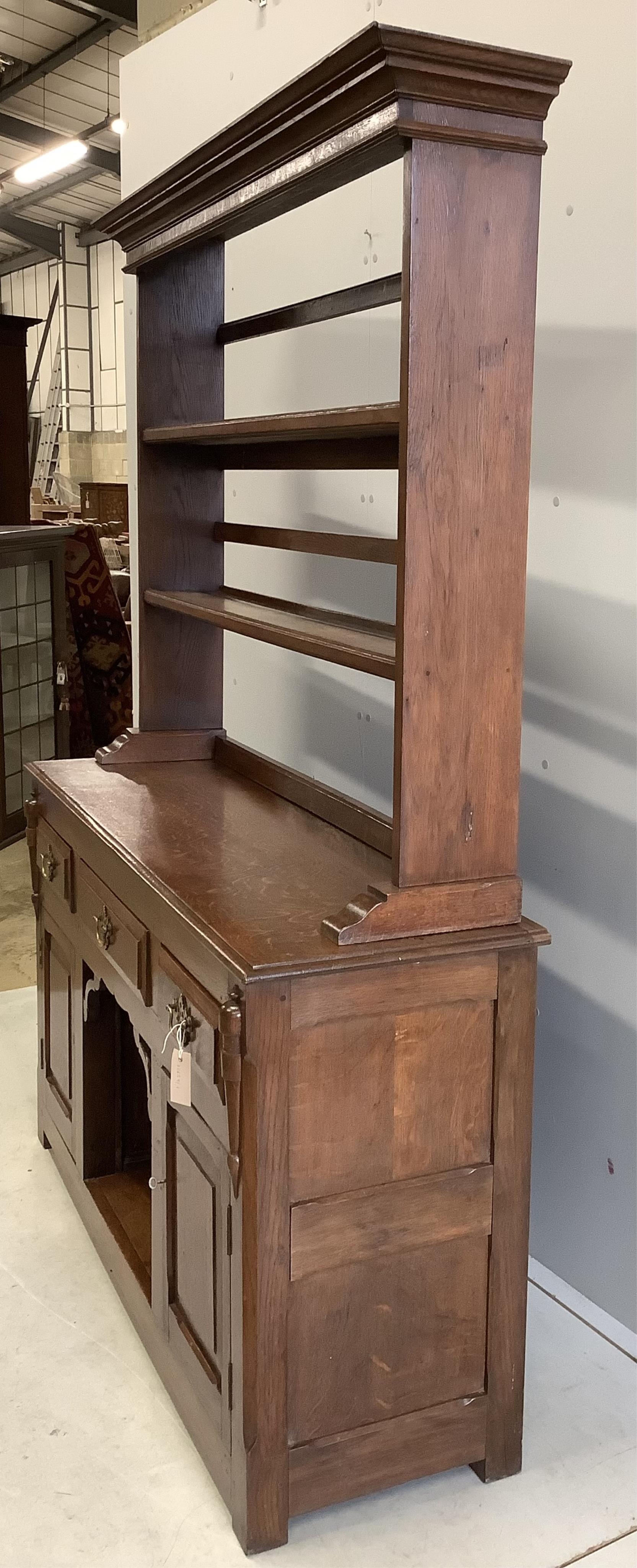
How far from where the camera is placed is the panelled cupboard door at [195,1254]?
6.14 ft

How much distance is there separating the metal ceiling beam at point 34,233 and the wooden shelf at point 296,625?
47.6ft

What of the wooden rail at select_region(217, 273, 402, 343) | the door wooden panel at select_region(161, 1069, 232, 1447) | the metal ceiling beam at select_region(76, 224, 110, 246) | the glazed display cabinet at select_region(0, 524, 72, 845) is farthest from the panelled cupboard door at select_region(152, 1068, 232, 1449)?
the metal ceiling beam at select_region(76, 224, 110, 246)

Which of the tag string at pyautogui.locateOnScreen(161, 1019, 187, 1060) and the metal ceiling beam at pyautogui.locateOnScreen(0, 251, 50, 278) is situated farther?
the metal ceiling beam at pyautogui.locateOnScreen(0, 251, 50, 278)

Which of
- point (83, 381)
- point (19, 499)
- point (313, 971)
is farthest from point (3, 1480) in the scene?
point (83, 381)

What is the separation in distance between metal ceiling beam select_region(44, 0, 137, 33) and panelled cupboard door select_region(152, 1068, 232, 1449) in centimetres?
863

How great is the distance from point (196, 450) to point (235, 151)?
2.98ft

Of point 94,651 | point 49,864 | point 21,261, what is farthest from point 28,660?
point 21,261

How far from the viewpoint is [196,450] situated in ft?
9.39

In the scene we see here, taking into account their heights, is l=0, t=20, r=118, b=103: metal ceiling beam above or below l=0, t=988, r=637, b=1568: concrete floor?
above

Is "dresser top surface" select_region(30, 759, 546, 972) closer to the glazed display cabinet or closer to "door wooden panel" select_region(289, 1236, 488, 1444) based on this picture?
"door wooden panel" select_region(289, 1236, 488, 1444)

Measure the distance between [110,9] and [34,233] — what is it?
25.4 feet

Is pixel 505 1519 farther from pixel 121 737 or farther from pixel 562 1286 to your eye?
pixel 121 737

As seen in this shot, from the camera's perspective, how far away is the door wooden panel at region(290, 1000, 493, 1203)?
68.7 inches

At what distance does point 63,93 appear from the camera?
35.4 ft
